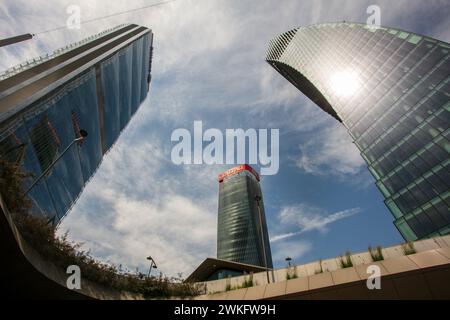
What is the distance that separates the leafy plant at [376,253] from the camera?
362 inches

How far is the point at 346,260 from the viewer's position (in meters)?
9.78

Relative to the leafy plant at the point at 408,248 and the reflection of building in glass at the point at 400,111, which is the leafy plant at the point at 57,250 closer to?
the leafy plant at the point at 408,248

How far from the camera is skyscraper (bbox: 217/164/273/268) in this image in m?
130

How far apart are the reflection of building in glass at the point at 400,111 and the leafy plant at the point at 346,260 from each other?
121 ft

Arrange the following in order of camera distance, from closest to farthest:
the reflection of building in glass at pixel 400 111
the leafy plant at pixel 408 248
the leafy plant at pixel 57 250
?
the leafy plant at pixel 57 250 < the leafy plant at pixel 408 248 < the reflection of building in glass at pixel 400 111

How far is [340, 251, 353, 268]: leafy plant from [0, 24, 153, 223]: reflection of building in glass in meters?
24.4

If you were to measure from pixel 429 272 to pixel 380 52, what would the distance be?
69.6m

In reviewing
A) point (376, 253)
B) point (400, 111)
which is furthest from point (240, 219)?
point (376, 253)

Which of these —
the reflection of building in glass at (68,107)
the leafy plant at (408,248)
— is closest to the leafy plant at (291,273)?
the leafy plant at (408,248)

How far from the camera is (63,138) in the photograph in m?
63.6

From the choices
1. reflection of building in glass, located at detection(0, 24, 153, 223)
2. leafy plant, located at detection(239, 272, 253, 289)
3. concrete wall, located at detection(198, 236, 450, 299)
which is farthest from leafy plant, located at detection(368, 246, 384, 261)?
reflection of building in glass, located at detection(0, 24, 153, 223)
